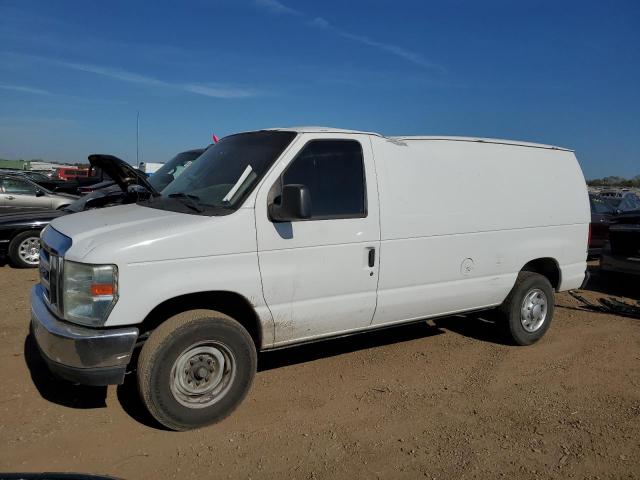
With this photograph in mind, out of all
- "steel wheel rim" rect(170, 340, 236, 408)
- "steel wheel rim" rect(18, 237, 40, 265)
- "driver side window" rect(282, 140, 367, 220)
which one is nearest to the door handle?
"driver side window" rect(282, 140, 367, 220)

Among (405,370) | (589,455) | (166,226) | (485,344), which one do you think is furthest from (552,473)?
(166,226)

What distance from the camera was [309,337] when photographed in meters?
4.04

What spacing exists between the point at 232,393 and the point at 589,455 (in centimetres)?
247

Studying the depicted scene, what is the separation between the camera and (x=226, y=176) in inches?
159

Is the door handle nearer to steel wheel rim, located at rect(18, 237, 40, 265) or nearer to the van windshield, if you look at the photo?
the van windshield

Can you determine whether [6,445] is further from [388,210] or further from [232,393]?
[388,210]

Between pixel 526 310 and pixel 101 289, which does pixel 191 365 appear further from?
pixel 526 310

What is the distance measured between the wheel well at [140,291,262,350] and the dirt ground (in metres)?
0.67

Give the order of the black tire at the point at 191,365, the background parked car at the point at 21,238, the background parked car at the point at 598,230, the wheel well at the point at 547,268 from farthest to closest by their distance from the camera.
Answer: the background parked car at the point at 598,230, the background parked car at the point at 21,238, the wheel well at the point at 547,268, the black tire at the point at 191,365

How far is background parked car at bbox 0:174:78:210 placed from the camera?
41.7ft

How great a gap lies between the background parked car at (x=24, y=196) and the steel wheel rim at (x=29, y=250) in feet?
13.7

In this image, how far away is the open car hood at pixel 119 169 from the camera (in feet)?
16.9

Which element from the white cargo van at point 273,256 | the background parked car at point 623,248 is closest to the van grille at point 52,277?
the white cargo van at point 273,256

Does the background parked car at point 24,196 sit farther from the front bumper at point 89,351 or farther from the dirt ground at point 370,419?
the front bumper at point 89,351
